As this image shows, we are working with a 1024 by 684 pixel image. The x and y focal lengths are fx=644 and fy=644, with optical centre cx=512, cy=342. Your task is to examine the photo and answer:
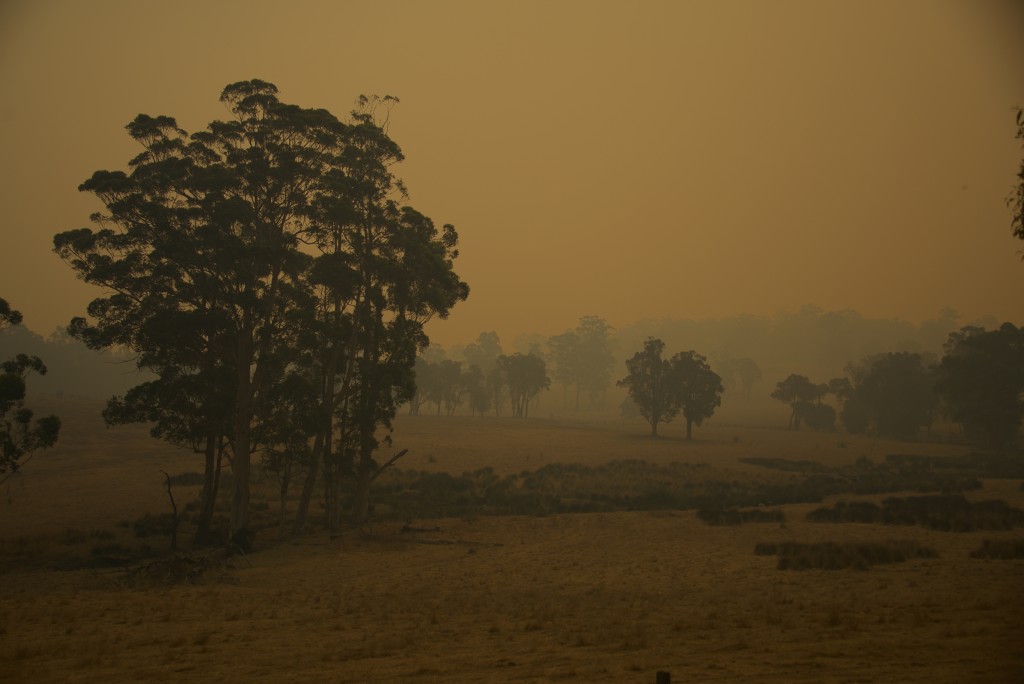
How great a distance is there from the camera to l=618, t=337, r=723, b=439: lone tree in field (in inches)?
3078

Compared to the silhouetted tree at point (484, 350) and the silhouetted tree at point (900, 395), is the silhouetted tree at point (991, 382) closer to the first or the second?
the silhouetted tree at point (900, 395)

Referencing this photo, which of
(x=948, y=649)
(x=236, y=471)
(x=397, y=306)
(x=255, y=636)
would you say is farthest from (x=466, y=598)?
(x=397, y=306)

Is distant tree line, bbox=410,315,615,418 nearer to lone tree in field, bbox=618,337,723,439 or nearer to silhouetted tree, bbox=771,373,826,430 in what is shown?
lone tree in field, bbox=618,337,723,439

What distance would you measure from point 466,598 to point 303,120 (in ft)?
71.9

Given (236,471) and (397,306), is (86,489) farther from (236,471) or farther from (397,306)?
(397,306)

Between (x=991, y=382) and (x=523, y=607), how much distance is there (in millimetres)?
72767

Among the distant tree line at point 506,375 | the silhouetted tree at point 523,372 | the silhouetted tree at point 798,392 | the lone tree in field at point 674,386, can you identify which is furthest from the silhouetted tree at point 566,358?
the lone tree in field at point 674,386

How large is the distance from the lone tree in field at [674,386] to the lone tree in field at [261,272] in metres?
50.0

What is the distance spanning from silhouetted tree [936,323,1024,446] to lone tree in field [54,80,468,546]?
63.6 meters

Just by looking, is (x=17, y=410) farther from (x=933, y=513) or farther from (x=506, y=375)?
(x=506, y=375)

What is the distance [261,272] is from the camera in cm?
2780

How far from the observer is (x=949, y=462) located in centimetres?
5866

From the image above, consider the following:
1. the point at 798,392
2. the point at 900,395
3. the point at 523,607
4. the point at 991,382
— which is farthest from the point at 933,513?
the point at 798,392

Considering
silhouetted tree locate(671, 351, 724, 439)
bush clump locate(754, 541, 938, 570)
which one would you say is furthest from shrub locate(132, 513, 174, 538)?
silhouetted tree locate(671, 351, 724, 439)
